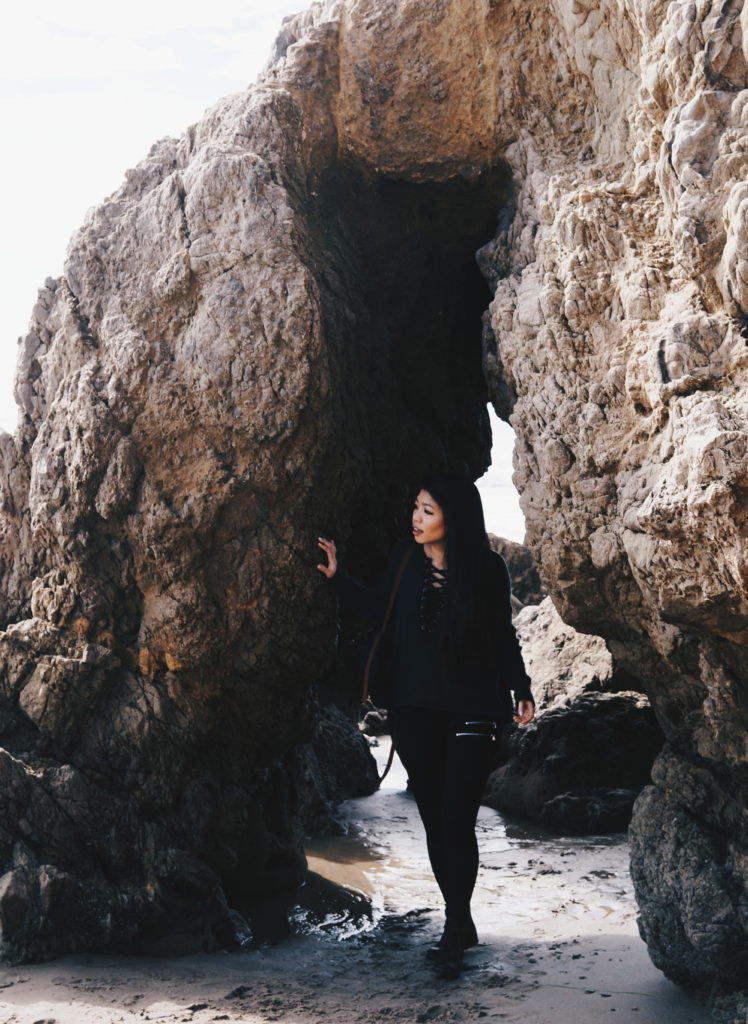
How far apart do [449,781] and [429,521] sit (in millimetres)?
1077

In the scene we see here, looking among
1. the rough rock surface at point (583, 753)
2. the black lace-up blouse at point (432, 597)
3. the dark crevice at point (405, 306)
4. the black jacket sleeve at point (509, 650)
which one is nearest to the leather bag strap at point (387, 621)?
the black lace-up blouse at point (432, 597)

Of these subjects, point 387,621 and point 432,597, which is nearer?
point 432,597

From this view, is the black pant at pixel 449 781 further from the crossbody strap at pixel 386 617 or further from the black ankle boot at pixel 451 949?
the crossbody strap at pixel 386 617

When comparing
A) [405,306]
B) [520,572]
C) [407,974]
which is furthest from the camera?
[520,572]

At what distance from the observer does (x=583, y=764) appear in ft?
22.7

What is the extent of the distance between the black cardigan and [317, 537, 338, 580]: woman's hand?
0.22ft

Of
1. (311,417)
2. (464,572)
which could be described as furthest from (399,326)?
(464,572)

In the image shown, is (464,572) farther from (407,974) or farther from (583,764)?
(583,764)

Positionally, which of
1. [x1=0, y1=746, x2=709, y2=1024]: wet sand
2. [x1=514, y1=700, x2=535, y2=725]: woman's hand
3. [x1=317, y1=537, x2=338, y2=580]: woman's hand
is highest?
[x1=317, y1=537, x2=338, y2=580]: woman's hand

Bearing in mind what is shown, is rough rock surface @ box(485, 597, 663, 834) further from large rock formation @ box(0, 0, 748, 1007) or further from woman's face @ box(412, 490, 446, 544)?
woman's face @ box(412, 490, 446, 544)

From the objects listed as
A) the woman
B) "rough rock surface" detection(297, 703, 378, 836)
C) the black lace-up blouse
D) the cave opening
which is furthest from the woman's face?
"rough rock surface" detection(297, 703, 378, 836)

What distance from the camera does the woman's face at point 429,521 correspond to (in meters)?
4.16

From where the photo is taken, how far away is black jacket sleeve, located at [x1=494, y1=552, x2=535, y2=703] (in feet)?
13.2

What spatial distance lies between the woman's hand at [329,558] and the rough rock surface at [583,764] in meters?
3.12
